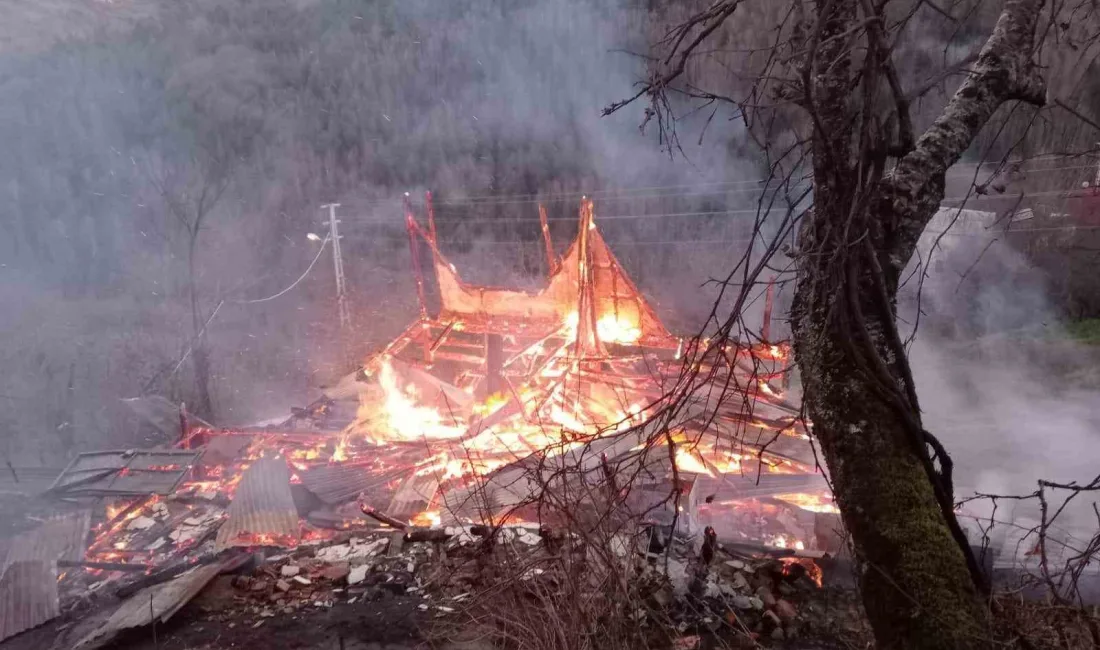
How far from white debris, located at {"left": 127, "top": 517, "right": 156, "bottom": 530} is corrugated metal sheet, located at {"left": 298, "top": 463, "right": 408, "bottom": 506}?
215cm

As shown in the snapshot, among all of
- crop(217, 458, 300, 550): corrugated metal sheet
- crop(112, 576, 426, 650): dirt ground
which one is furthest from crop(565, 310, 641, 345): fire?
crop(112, 576, 426, 650): dirt ground

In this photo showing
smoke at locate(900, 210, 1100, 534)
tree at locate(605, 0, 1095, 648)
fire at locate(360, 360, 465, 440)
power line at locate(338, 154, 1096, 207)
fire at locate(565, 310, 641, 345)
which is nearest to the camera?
tree at locate(605, 0, 1095, 648)

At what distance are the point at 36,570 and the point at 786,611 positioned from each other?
26.2 ft

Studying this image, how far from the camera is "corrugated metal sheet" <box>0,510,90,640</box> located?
20.0ft

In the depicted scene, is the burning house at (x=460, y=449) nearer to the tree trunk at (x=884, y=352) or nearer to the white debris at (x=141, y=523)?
the white debris at (x=141, y=523)

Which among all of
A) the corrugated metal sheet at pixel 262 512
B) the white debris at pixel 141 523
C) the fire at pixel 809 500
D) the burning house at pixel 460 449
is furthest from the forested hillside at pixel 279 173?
the fire at pixel 809 500

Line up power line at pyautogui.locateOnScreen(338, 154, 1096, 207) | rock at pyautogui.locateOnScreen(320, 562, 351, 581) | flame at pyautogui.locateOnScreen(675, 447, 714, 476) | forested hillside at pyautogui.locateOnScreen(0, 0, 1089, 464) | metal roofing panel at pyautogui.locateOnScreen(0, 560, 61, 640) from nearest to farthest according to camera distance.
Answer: rock at pyautogui.locateOnScreen(320, 562, 351, 581)
metal roofing panel at pyautogui.locateOnScreen(0, 560, 61, 640)
flame at pyautogui.locateOnScreen(675, 447, 714, 476)
forested hillside at pyautogui.locateOnScreen(0, 0, 1089, 464)
power line at pyautogui.locateOnScreen(338, 154, 1096, 207)

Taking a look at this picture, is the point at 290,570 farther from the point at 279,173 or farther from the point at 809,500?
the point at 279,173

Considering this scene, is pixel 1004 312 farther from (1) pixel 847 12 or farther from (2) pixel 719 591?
(1) pixel 847 12

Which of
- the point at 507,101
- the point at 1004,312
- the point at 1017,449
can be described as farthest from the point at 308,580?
the point at 507,101

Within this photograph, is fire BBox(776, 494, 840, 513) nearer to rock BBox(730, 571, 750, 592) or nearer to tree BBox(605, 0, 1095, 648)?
rock BBox(730, 571, 750, 592)

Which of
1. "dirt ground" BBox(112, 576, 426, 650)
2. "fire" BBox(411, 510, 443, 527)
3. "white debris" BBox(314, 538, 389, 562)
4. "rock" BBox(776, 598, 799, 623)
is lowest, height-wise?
"fire" BBox(411, 510, 443, 527)

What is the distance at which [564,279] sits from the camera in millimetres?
10422

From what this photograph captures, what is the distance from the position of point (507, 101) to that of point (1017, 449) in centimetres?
2617
